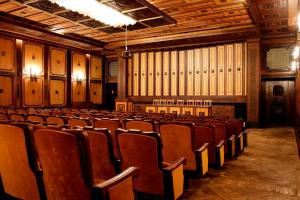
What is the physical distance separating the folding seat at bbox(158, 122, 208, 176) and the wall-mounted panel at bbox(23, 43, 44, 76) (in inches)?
344

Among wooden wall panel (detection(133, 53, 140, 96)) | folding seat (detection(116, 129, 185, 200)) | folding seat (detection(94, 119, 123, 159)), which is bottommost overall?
folding seat (detection(116, 129, 185, 200))

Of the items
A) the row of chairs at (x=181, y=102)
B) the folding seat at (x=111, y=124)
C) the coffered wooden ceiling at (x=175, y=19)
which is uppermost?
the coffered wooden ceiling at (x=175, y=19)

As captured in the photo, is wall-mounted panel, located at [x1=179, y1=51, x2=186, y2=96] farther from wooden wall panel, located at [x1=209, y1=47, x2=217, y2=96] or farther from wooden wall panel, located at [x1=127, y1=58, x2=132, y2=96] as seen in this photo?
wooden wall panel, located at [x1=127, y1=58, x2=132, y2=96]

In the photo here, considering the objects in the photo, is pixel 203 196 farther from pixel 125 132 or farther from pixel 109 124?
pixel 109 124

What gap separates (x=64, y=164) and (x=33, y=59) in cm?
963

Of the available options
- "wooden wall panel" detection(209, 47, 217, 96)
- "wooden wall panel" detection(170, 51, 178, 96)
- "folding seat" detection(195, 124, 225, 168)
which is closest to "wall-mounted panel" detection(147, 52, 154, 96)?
"wooden wall panel" detection(170, 51, 178, 96)

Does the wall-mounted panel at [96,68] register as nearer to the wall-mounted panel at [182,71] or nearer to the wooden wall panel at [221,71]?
the wall-mounted panel at [182,71]

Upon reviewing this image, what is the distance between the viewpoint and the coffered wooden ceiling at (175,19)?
6.89m

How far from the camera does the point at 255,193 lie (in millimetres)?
2779

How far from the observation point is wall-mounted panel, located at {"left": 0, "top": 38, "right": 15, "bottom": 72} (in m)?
9.03

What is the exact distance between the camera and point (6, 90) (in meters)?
9.19

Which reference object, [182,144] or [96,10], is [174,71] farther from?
[182,144]

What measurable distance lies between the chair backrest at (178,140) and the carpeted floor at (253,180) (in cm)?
35

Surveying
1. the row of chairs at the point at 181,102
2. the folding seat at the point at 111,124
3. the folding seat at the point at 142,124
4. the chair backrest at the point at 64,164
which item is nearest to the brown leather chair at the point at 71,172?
the chair backrest at the point at 64,164
